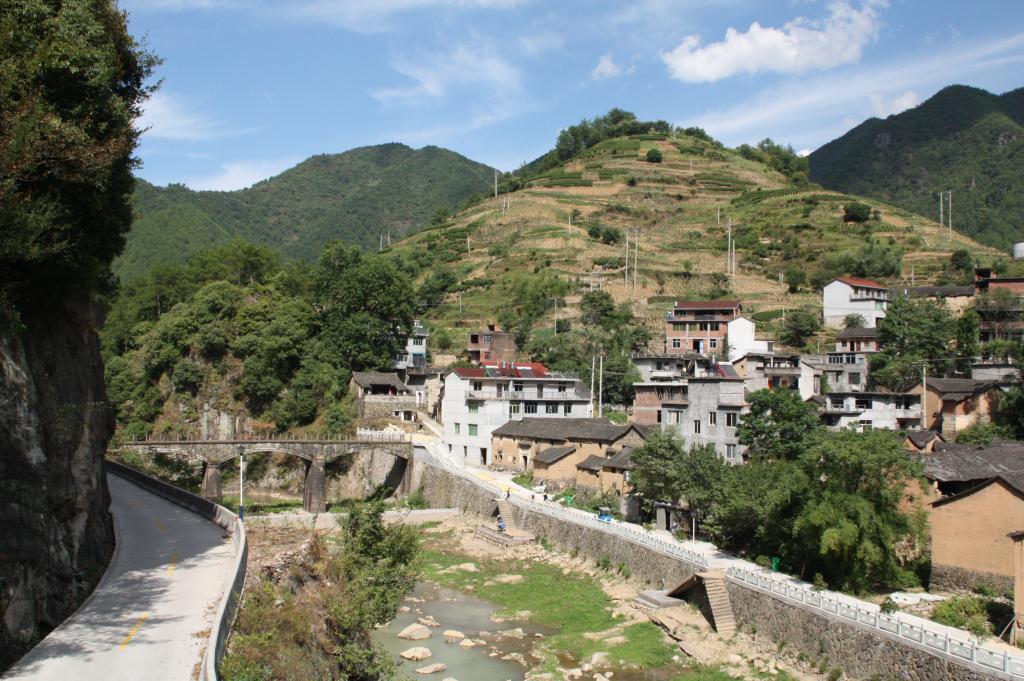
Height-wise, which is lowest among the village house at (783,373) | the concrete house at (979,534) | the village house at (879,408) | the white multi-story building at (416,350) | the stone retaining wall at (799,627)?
the stone retaining wall at (799,627)

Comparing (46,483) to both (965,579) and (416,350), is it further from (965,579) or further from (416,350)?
(416,350)

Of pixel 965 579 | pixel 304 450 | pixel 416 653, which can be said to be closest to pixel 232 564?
pixel 416 653

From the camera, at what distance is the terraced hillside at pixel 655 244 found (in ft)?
303

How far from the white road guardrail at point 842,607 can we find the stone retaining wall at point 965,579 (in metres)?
2.94

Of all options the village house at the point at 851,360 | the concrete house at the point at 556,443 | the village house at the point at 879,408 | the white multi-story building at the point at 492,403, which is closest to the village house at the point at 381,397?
the white multi-story building at the point at 492,403

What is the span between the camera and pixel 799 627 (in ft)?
80.8

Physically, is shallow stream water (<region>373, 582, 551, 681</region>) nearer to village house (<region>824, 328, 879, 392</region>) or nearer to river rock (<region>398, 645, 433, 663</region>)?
A: river rock (<region>398, 645, 433, 663</region>)

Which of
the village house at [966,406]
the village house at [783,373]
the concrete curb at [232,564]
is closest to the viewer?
the concrete curb at [232,564]

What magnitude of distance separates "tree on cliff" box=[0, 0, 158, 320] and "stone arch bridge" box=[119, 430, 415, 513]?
100 ft

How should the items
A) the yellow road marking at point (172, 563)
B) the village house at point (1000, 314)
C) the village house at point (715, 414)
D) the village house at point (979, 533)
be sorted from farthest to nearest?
the village house at point (1000, 314)
the village house at point (715, 414)
the village house at point (979, 533)
the yellow road marking at point (172, 563)

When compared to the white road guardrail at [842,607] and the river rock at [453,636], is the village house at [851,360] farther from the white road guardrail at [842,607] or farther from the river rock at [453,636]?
the river rock at [453,636]

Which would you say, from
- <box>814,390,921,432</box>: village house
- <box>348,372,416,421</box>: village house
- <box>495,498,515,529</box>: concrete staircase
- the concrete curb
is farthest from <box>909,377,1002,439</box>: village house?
<box>348,372,416,421</box>: village house

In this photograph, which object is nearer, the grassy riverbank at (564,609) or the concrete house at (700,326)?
the grassy riverbank at (564,609)

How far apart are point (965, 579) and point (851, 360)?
37.0 m
